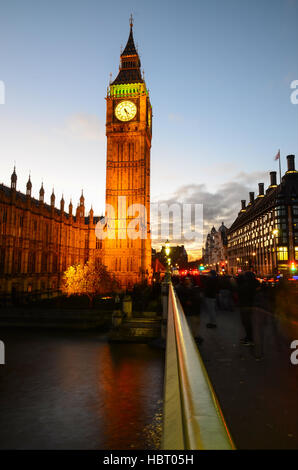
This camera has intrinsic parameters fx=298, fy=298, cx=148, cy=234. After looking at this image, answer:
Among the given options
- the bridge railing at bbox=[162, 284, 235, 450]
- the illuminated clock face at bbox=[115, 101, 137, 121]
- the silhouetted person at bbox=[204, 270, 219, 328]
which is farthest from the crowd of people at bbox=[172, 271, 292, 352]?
the illuminated clock face at bbox=[115, 101, 137, 121]

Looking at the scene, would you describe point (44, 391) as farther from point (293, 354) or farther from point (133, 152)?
point (133, 152)

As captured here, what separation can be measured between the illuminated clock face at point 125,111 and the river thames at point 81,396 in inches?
2304

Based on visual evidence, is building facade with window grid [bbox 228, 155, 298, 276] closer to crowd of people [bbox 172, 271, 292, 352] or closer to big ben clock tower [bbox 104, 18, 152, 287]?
big ben clock tower [bbox 104, 18, 152, 287]

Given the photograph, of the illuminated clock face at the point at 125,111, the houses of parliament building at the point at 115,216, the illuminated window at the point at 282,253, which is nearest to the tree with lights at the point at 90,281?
the houses of parliament building at the point at 115,216

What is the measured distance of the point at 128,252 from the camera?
67.4m

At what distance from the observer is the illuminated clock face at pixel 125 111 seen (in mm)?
71438

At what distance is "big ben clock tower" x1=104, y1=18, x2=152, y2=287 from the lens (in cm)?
6725

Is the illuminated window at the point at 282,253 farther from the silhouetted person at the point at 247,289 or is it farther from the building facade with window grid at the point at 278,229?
the silhouetted person at the point at 247,289

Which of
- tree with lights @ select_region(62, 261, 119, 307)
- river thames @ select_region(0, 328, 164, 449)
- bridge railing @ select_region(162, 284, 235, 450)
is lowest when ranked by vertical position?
river thames @ select_region(0, 328, 164, 449)

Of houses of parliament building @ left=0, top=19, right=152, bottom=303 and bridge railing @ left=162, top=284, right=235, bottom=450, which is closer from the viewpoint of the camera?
bridge railing @ left=162, top=284, right=235, bottom=450

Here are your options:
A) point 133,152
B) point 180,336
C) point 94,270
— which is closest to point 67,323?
point 94,270

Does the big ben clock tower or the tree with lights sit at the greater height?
the big ben clock tower

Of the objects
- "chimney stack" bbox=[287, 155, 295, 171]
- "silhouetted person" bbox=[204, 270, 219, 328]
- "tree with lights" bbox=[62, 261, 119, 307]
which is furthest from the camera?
"chimney stack" bbox=[287, 155, 295, 171]
